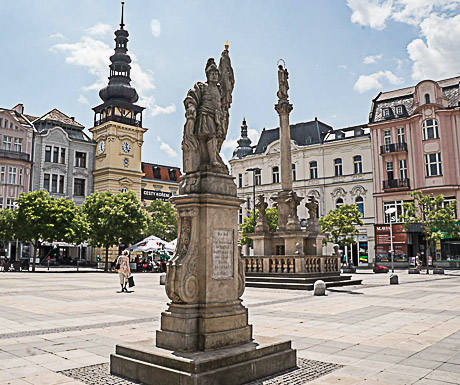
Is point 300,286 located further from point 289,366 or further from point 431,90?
point 431,90

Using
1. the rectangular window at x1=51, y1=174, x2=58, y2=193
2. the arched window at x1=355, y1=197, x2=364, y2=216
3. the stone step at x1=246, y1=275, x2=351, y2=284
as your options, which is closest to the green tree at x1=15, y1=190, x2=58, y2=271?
the rectangular window at x1=51, y1=174, x2=58, y2=193

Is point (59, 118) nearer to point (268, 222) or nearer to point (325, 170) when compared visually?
point (268, 222)

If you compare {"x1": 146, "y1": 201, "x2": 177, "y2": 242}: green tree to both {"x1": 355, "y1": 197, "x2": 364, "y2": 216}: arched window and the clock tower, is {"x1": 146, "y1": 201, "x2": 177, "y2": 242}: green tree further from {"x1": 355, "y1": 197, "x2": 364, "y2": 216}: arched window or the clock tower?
{"x1": 355, "y1": 197, "x2": 364, "y2": 216}: arched window

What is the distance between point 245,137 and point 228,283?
198ft

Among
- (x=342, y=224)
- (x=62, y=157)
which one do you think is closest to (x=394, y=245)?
(x=342, y=224)

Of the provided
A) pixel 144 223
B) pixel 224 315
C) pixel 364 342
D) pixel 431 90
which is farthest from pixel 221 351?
pixel 431 90

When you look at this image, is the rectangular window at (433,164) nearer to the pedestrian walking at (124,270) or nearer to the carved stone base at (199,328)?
the pedestrian walking at (124,270)

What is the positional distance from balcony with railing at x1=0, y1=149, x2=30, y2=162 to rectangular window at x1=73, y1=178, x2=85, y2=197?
23.5 feet

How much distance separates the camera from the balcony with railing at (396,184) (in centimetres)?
4499

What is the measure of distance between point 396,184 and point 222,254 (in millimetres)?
43095

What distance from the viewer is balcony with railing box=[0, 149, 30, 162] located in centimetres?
4950

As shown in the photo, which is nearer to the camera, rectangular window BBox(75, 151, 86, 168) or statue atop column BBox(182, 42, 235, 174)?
statue atop column BBox(182, 42, 235, 174)

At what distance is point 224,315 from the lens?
6305mm

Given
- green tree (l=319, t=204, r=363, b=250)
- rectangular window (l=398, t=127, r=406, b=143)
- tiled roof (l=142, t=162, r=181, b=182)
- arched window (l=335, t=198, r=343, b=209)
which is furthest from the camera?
tiled roof (l=142, t=162, r=181, b=182)
